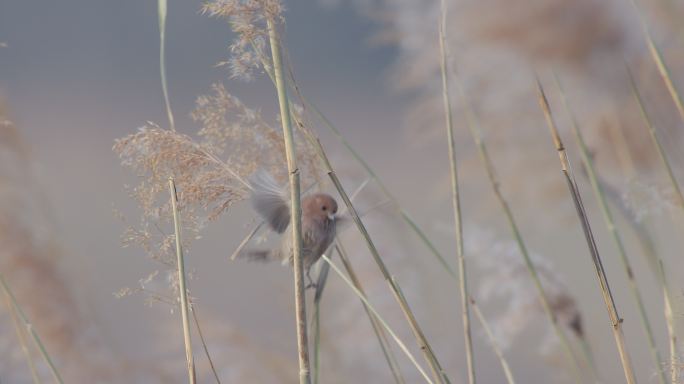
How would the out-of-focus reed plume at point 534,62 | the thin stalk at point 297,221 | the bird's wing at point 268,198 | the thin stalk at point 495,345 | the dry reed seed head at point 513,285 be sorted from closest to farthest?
1. the thin stalk at point 297,221
2. the bird's wing at point 268,198
3. the thin stalk at point 495,345
4. the dry reed seed head at point 513,285
5. the out-of-focus reed plume at point 534,62

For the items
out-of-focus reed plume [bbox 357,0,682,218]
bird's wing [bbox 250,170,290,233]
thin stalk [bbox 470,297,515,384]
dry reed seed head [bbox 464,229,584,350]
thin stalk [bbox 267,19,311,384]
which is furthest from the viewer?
out-of-focus reed plume [bbox 357,0,682,218]

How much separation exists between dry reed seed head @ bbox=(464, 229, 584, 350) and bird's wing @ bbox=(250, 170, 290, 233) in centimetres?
53

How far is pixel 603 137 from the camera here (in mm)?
1473

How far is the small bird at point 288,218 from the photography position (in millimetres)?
602

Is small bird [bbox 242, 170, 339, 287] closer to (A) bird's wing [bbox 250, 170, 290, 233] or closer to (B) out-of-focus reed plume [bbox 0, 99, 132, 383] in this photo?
(A) bird's wing [bbox 250, 170, 290, 233]

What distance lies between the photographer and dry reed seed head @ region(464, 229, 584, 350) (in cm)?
103

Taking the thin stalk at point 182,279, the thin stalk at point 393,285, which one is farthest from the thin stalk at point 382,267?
the thin stalk at point 182,279

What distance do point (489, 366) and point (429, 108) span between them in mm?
1359

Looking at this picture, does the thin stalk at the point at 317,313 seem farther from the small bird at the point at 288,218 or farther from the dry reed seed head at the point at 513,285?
the dry reed seed head at the point at 513,285

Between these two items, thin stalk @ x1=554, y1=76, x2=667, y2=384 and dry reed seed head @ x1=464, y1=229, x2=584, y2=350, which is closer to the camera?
thin stalk @ x1=554, y1=76, x2=667, y2=384

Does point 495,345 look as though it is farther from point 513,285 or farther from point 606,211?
point 513,285

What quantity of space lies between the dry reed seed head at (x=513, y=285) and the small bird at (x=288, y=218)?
0.48 m

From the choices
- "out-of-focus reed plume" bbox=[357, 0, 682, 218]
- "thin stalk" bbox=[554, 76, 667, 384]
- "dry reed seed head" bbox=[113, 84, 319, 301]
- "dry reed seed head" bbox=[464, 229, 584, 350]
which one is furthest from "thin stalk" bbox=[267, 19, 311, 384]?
"out-of-focus reed plume" bbox=[357, 0, 682, 218]

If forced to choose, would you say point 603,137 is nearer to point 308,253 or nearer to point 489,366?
point 308,253
